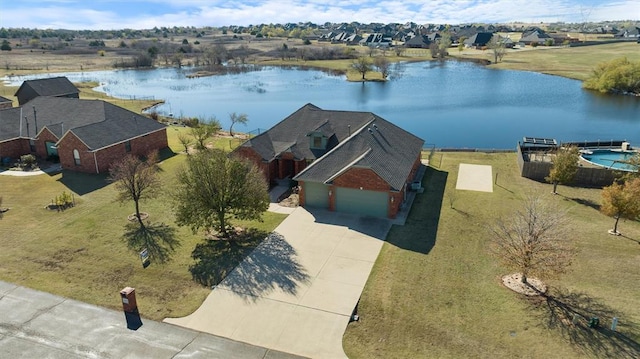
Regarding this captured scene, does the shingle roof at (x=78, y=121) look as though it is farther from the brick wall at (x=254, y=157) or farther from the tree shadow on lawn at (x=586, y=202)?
the tree shadow on lawn at (x=586, y=202)

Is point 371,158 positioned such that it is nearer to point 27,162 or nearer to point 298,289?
point 298,289

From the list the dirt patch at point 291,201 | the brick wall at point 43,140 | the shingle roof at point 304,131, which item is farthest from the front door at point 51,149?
the dirt patch at point 291,201

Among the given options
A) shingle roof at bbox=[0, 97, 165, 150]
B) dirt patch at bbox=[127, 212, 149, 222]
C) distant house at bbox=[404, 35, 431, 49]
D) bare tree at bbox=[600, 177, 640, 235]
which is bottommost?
dirt patch at bbox=[127, 212, 149, 222]

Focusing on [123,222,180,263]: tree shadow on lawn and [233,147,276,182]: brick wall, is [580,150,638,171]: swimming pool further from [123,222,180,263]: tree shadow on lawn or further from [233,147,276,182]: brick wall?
[123,222,180,263]: tree shadow on lawn

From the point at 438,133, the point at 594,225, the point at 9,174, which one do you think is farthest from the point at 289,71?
the point at 594,225

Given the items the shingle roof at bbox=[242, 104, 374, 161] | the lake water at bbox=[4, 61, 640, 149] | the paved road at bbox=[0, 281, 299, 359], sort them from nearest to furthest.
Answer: the paved road at bbox=[0, 281, 299, 359], the shingle roof at bbox=[242, 104, 374, 161], the lake water at bbox=[4, 61, 640, 149]

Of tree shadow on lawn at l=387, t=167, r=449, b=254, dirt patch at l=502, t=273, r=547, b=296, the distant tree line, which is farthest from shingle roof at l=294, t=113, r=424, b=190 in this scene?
the distant tree line

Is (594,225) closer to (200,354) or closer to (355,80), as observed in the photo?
(200,354)
